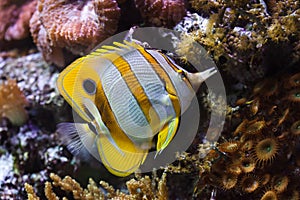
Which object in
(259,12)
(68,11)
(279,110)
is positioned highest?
(259,12)

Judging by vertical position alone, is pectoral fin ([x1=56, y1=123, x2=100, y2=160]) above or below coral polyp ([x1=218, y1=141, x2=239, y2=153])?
above

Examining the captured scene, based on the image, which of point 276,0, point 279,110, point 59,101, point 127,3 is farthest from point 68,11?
point 279,110

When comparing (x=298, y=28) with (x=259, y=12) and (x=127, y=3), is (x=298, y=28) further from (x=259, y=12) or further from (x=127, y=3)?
(x=127, y=3)

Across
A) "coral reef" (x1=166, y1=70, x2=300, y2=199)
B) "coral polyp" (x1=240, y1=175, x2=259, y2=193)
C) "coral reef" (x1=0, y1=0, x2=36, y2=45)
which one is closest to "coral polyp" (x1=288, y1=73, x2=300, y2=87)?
"coral reef" (x1=166, y1=70, x2=300, y2=199)

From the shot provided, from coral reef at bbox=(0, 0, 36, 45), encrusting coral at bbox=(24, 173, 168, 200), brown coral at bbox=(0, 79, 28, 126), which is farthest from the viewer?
coral reef at bbox=(0, 0, 36, 45)

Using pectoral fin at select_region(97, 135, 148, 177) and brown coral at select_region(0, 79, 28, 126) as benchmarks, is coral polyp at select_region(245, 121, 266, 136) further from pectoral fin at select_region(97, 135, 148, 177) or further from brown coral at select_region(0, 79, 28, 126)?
brown coral at select_region(0, 79, 28, 126)

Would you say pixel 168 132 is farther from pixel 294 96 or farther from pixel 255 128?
pixel 294 96

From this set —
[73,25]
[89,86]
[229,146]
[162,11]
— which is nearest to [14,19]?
[73,25]
